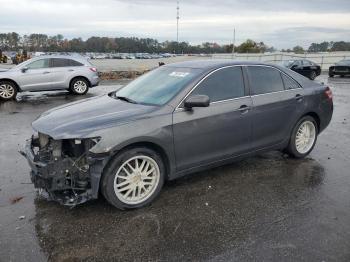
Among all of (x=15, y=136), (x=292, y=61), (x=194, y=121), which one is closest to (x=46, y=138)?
(x=194, y=121)

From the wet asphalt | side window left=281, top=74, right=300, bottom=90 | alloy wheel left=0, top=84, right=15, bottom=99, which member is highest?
side window left=281, top=74, right=300, bottom=90

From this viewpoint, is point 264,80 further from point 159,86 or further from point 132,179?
point 132,179

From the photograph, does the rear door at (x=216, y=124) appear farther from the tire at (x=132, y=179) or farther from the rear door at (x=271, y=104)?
the tire at (x=132, y=179)

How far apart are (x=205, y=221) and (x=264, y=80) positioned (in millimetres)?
2548

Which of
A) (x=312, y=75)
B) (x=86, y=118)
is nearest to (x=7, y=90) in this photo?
(x=86, y=118)

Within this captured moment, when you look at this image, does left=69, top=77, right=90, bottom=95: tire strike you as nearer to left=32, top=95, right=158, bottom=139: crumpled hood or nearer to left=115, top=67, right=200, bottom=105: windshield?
left=115, top=67, right=200, bottom=105: windshield

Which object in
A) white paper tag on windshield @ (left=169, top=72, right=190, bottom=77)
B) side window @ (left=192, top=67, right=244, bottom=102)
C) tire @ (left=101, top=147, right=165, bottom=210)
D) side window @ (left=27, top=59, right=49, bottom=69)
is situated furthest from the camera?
side window @ (left=27, top=59, right=49, bottom=69)

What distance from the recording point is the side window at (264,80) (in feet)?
18.1

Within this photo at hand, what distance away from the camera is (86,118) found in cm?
438

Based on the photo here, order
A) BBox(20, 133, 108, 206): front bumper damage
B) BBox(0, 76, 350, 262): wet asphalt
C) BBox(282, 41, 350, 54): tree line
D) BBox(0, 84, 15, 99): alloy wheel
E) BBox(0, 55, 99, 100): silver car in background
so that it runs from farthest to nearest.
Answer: BBox(282, 41, 350, 54): tree line → BBox(0, 55, 99, 100): silver car in background → BBox(0, 84, 15, 99): alloy wheel → BBox(20, 133, 108, 206): front bumper damage → BBox(0, 76, 350, 262): wet asphalt

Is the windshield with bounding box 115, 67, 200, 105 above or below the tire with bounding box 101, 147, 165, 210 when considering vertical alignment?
above

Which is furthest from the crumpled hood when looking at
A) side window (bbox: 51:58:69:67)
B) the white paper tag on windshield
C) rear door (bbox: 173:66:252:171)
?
side window (bbox: 51:58:69:67)

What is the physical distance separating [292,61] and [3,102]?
19.8m

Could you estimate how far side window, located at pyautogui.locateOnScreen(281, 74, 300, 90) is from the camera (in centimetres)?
597
